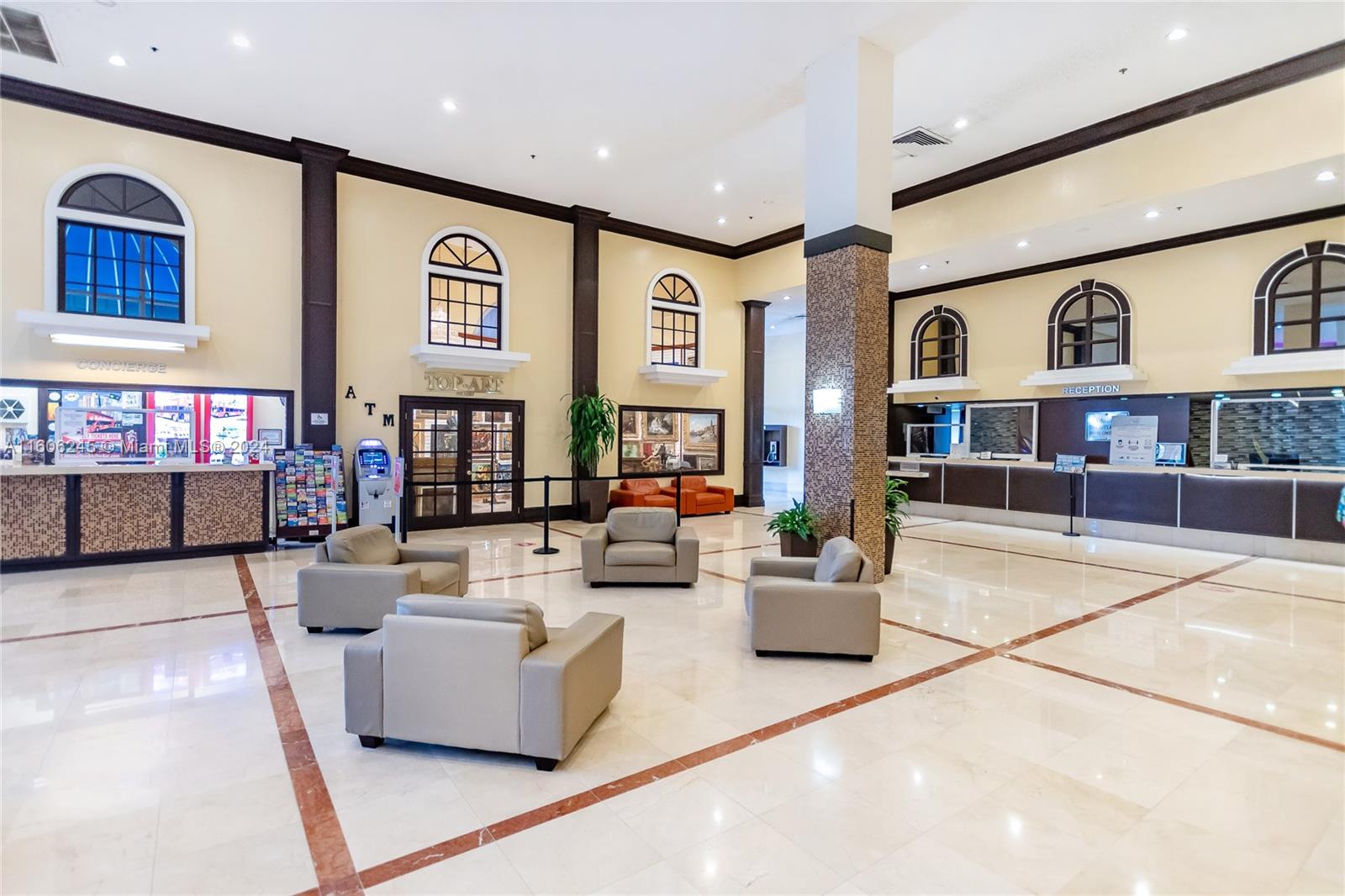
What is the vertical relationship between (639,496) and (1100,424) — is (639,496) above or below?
below

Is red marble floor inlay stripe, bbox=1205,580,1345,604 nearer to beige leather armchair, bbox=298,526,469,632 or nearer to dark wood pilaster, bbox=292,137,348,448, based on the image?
beige leather armchair, bbox=298,526,469,632

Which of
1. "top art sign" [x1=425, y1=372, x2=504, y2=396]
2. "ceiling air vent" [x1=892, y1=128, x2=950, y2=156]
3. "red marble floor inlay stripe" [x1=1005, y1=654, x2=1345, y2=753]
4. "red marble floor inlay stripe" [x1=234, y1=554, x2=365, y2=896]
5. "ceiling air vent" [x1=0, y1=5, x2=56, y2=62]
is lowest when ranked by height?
"red marble floor inlay stripe" [x1=234, y1=554, x2=365, y2=896]

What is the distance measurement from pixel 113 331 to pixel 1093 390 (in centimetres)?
1382

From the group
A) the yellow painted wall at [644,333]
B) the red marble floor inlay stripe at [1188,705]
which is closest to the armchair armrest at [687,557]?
the red marble floor inlay stripe at [1188,705]

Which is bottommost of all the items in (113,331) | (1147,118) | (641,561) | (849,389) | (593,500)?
(641,561)

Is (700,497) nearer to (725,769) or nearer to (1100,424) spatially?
(1100,424)

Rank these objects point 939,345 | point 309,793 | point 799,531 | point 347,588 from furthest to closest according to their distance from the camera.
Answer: point 939,345, point 799,531, point 347,588, point 309,793

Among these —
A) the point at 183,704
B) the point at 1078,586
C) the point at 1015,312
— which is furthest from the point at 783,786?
the point at 1015,312

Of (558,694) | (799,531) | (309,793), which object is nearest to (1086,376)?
(799,531)

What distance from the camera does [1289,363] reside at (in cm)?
847

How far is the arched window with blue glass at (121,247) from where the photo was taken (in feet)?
25.0

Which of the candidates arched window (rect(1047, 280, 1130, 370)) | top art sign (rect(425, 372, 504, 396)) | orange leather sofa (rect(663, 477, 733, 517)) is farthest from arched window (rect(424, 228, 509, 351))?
arched window (rect(1047, 280, 1130, 370))

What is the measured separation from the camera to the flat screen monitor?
10531 mm

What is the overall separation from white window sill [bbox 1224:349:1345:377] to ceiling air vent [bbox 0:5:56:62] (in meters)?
14.5
